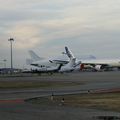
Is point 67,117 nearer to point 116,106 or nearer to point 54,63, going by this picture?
point 116,106

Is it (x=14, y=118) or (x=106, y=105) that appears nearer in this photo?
(x=14, y=118)

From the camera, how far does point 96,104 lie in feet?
84.9

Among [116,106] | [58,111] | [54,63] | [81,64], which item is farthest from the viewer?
[54,63]

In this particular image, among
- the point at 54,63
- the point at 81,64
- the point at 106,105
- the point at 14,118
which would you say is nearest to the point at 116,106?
the point at 106,105

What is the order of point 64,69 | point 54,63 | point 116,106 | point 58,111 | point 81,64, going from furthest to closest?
point 54,63 → point 81,64 → point 64,69 → point 116,106 → point 58,111

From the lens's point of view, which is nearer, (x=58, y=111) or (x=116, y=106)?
(x=58, y=111)

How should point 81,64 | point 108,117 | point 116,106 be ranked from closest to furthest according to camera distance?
1. point 108,117
2. point 116,106
3. point 81,64

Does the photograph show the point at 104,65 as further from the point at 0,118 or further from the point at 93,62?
the point at 0,118

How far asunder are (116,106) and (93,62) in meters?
163

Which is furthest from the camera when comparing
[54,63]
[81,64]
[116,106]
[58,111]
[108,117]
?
[54,63]

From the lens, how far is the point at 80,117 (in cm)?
1927

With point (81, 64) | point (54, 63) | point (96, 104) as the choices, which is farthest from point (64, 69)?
point (96, 104)

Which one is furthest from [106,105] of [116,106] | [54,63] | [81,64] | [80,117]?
[54,63]

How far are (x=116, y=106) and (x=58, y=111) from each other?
13.1 feet
